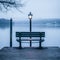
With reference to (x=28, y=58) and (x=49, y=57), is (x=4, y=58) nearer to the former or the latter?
(x=28, y=58)

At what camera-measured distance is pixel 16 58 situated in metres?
6.52

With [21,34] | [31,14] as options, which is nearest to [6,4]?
[21,34]

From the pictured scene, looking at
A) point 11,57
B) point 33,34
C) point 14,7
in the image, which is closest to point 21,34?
point 33,34

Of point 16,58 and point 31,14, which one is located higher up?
point 31,14

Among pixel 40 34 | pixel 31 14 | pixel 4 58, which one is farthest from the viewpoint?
pixel 31 14

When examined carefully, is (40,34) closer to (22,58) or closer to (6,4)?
(6,4)

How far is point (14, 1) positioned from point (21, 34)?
184 centimetres

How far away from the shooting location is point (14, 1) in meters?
7.98

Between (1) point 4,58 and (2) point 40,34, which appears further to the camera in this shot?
(2) point 40,34

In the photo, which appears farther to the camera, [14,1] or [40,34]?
[40,34]

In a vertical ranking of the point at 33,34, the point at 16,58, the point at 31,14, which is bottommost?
the point at 16,58

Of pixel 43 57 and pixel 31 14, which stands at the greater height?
pixel 31 14

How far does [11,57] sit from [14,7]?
2133mm

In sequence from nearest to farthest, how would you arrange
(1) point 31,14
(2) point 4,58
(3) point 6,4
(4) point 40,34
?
(2) point 4,58 < (3) point 6,4 < (4) point 40,34 < (1) point 31,14
